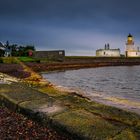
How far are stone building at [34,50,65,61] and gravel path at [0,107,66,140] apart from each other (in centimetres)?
6710

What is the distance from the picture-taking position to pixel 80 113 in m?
5.38

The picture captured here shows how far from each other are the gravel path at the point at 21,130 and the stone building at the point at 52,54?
67097mm

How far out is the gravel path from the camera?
187 inches

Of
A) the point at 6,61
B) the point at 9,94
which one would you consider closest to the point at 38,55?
the point at 6,61

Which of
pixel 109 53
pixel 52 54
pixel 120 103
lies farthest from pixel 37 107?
pixel 109 53

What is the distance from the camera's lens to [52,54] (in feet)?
244

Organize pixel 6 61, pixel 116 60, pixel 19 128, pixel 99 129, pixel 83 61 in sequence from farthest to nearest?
pixel 116 60
pixel 83 61
pixel 6 61
pixel 19 128
pixel 99 129

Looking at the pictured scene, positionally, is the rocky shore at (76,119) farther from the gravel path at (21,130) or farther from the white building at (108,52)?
the white building at (108,52)

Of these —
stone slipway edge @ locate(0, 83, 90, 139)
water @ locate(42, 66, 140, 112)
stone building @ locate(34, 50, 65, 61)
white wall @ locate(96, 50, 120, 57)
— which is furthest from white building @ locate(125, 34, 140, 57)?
stone slipway edge @ locate(0, 83, 90, 139)

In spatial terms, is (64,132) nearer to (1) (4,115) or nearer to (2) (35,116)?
(2) (35,116)

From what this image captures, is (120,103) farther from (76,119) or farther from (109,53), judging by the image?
(109,53)

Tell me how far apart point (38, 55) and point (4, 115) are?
225 ft

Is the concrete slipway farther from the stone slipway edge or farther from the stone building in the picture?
the stone building

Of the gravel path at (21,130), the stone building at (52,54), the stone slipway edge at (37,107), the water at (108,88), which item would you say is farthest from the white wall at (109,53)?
the gravel path at (21,130)
